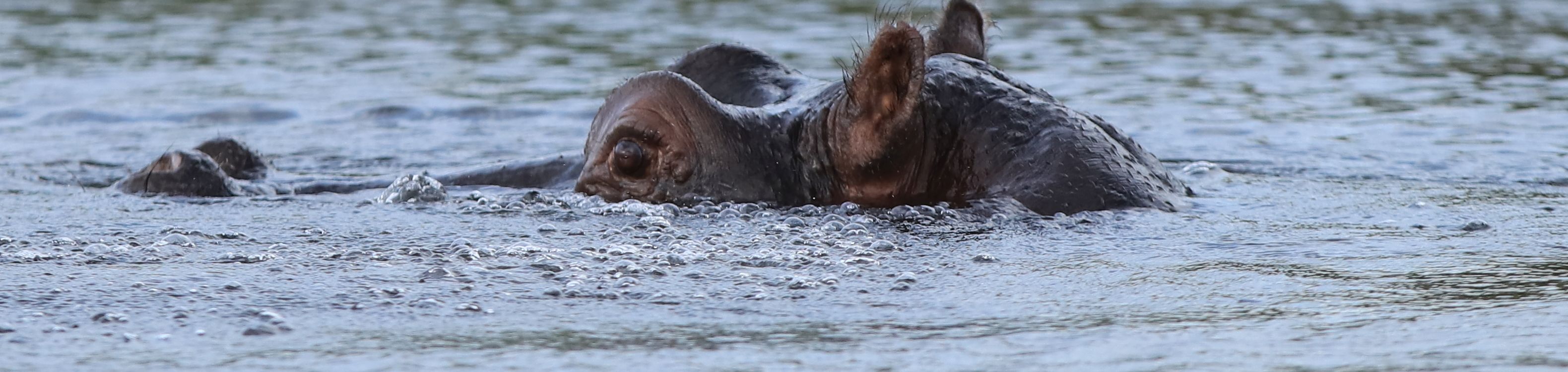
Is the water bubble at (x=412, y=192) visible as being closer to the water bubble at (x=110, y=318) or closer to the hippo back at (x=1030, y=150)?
the hippo back at (x=1030, y=150)

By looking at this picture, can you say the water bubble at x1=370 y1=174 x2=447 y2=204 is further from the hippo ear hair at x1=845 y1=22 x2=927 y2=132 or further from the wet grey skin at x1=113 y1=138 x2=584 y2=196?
the hippo ear hair at x1=845 y1=22 x2=927 y2=132

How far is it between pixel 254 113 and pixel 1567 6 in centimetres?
1063

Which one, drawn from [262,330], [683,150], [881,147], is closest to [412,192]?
[683,150]

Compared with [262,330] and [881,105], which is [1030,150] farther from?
[262,330]

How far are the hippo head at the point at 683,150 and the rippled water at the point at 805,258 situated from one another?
10 centimetres

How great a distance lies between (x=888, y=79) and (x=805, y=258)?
0.56 m

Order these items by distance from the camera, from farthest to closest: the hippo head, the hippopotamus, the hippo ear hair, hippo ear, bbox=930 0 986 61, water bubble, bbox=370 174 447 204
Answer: hippo ear, bbox=930 0 986 61
water bubble, bbox=370 174 447 204
the hippo head
the hippopotamus
the hippo ear hair

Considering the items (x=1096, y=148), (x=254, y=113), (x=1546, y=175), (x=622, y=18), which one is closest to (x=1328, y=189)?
(x=1546, y=175)

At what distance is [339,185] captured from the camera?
18.2 ft

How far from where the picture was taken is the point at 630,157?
4.86 metres

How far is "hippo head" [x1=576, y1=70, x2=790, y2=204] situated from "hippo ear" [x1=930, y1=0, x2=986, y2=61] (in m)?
0.76

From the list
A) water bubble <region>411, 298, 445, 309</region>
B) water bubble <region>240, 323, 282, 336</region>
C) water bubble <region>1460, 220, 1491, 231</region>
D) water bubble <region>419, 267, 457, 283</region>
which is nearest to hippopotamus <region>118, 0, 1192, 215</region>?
water bubble <region>1460, 220, 1491, 231</region>

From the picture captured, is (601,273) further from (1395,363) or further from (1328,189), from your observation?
(1328,189)

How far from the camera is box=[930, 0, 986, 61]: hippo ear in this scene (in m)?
5.36
